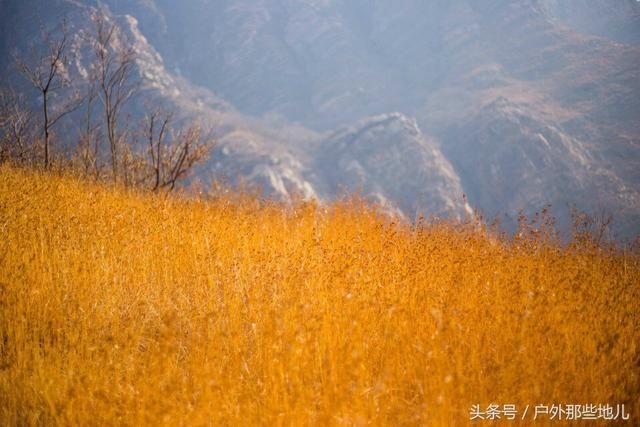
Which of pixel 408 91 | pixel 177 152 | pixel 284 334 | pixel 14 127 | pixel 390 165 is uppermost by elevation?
pixel 408 91

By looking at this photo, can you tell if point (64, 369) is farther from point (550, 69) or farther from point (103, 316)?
point (550, 69)

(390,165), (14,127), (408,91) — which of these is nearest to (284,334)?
(14,127)

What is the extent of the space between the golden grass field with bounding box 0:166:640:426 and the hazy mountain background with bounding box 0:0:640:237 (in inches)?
1392

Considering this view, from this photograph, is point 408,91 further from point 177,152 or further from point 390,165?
point 177,152

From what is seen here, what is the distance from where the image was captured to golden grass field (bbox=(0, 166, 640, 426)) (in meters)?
2.26

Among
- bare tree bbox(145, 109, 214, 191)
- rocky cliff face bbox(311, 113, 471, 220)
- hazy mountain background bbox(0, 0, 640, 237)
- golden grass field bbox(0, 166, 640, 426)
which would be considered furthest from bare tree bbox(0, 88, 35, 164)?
rocky cliff face bbox(311, 113, 471, 220)

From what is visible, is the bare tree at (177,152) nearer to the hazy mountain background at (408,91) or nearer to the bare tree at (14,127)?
the bare tree at (14,127)

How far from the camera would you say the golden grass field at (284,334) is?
226 cm

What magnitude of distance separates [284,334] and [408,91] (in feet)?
373

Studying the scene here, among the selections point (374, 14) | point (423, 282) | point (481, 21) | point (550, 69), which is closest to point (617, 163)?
point (550, 69)

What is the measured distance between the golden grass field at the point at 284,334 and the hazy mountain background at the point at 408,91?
35344 mm

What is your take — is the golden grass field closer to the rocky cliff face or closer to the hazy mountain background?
the hazy mountain background

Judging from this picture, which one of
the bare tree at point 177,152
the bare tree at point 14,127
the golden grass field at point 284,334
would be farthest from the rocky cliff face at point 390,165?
the golden grass field at point 284,334

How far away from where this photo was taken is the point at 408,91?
355 feet
